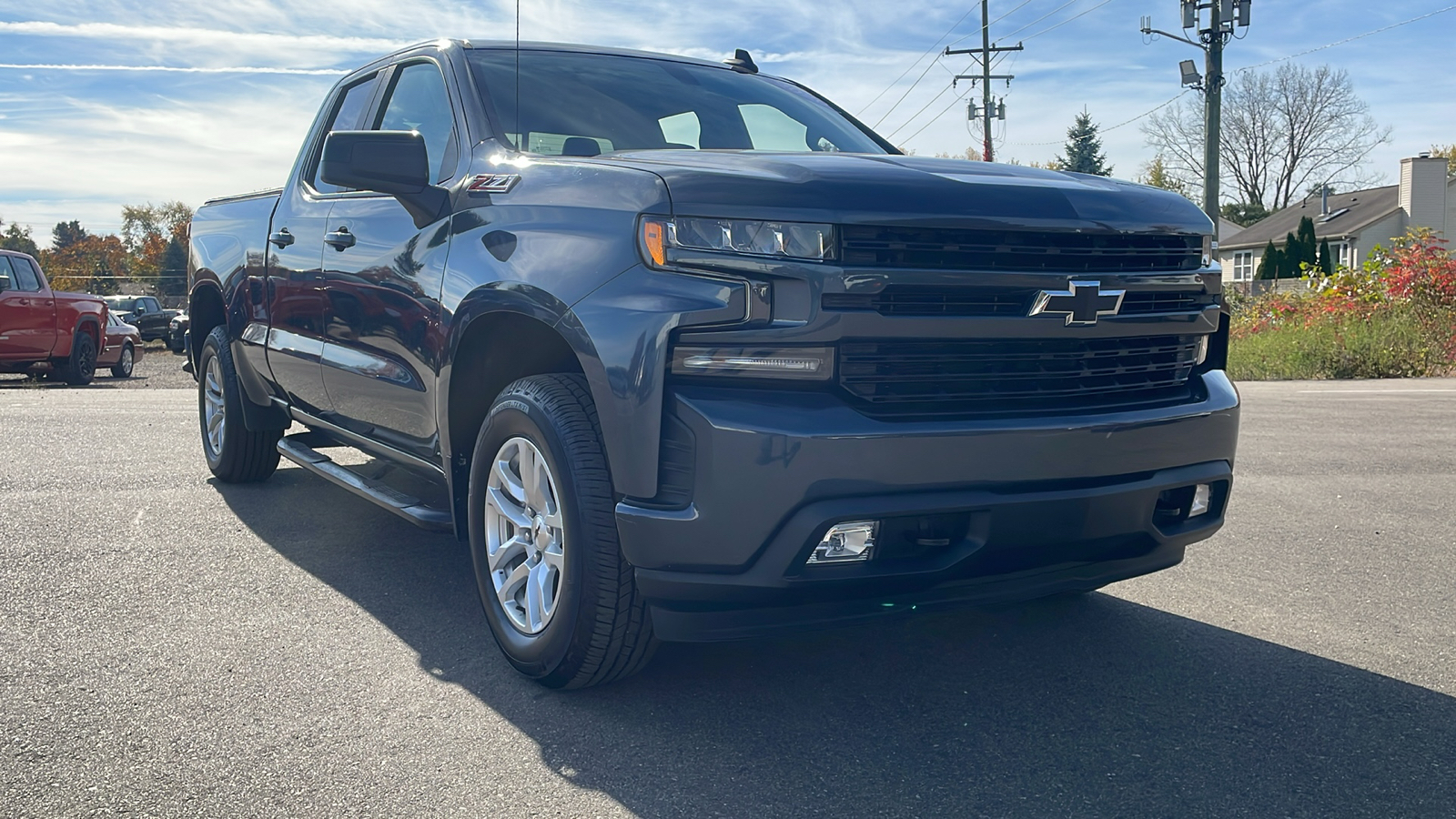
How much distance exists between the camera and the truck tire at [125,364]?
20484mm

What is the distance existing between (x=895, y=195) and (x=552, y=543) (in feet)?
4.17

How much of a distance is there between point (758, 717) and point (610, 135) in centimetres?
202

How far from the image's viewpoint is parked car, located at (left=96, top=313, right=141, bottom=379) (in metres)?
19.6

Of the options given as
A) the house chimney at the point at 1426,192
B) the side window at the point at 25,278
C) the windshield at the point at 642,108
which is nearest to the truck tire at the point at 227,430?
the windshield at the point at 642,108

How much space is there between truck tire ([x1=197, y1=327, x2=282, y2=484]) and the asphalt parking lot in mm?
929

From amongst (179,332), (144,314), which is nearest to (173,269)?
(144,314)

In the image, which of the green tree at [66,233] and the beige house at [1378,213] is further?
the green tree at [66,233]

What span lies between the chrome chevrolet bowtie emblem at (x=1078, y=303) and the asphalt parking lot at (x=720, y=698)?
3.41ft

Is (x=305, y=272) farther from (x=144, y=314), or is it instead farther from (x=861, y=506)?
(x=144, y=314)

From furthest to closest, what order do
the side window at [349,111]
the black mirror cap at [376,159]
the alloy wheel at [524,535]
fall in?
the side window at [349,111] → the black mirror cap at [376,159] → the alloy wheel at [524,535]

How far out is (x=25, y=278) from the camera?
1634cm

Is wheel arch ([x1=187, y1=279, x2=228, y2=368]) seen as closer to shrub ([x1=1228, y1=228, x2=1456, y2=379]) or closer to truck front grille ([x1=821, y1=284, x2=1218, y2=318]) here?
truck front grille ([x1=821, y1=284, x2=1218, y2=318])

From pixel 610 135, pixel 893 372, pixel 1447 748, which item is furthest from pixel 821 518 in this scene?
pixel 610 135

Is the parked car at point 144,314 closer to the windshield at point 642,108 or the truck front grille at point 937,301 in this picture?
the windshield at point 642,108
